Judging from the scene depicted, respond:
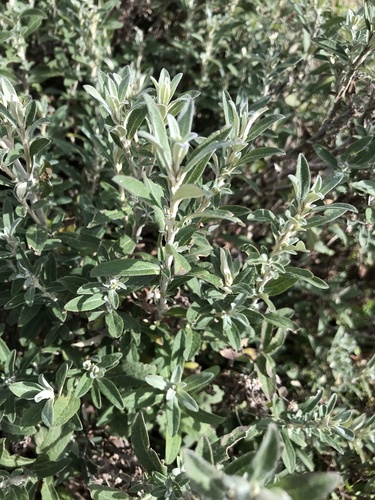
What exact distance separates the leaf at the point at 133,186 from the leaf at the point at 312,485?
0.93 metres

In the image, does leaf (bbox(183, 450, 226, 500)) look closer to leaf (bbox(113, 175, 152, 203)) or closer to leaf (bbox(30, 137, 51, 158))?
leaf (bbox(113, 175, 152, 203))

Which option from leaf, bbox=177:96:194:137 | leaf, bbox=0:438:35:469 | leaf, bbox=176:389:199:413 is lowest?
leaf, bbox=0:438:35:469

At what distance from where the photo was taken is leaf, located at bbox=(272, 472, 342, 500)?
1114mm

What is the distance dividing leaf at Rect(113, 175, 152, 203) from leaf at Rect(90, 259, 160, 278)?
11.3 inches

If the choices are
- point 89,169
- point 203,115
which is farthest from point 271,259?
point 203,115

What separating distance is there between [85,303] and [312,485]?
116cm

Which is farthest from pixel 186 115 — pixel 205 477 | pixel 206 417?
pixel 206 417

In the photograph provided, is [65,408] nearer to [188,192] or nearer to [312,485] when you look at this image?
[188,192]

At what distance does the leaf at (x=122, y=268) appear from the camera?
1801mm

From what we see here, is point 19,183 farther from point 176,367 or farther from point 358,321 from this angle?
point 358,321

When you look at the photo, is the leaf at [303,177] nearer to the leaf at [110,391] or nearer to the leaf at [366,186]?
the leaf at [366,186]

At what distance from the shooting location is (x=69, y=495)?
102 inches

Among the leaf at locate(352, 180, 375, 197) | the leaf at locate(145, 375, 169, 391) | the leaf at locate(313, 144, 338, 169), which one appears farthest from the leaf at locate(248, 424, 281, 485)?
the leaf at locate(313, 144, 338, 169)

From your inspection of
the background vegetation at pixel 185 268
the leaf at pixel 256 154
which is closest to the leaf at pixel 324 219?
the background vegetation at pixel 185 268
